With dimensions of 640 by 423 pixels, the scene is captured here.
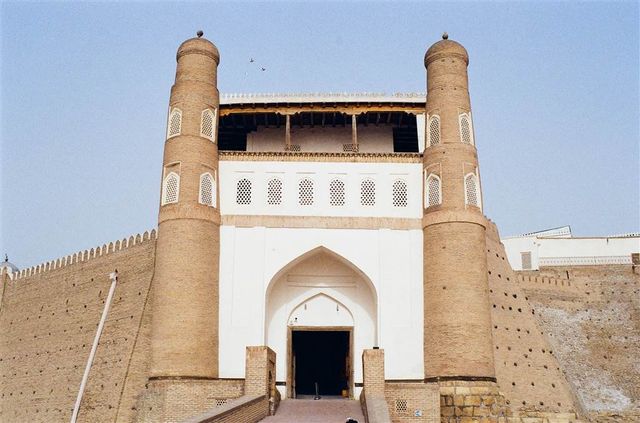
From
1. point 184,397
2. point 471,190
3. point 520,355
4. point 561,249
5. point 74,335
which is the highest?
point 561,249

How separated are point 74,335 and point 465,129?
1130cm

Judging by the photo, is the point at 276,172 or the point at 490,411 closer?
the point at 490,411

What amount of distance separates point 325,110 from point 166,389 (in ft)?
22.9

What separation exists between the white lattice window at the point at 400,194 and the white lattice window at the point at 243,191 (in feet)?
10.1

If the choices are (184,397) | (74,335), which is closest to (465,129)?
(184,397)

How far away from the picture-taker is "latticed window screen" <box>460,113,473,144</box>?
16922 millimetres

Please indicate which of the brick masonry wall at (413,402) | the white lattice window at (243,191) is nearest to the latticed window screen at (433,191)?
the white lattice window at (243,191)

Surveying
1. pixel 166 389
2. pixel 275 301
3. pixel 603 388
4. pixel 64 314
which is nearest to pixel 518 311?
pixel 603 388

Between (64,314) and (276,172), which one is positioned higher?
(276,172)

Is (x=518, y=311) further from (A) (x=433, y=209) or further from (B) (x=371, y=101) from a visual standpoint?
(B) (x=371, y=101)

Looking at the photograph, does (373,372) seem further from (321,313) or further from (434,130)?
(434,130)

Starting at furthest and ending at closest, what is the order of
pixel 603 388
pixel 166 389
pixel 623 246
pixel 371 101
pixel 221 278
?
1. pixel 623 246
2. pixel 603 388
3. pixel 371 101
4. pixel 221 278
5. pixel 166 389

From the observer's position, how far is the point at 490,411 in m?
15.1

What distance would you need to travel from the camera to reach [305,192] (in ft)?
56.2
